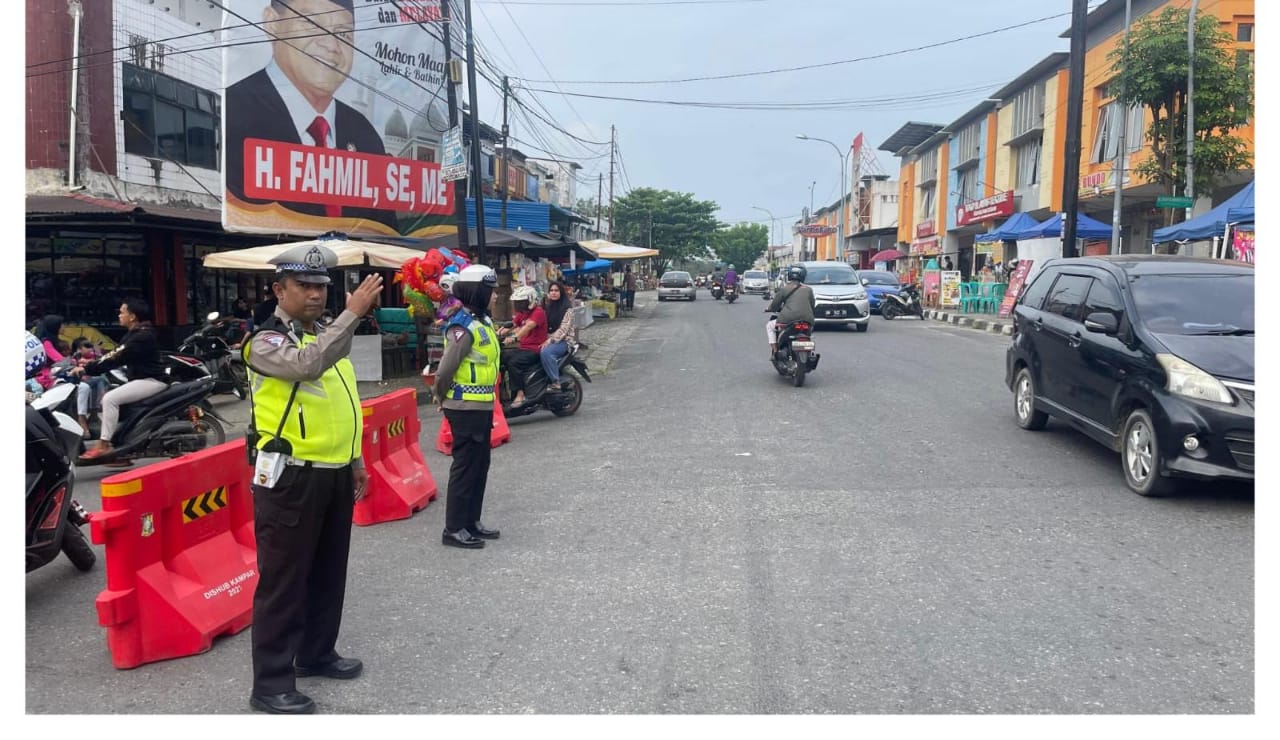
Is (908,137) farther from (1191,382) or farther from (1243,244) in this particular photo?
(1191,382)

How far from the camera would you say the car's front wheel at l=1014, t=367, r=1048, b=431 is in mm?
8617

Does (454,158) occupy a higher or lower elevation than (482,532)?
higher

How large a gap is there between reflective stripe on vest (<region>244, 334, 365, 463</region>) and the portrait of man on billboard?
1217cm

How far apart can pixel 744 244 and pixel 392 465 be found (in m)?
108

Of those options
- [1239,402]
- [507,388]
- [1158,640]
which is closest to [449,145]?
[507,388]

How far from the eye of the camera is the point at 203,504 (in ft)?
14.7

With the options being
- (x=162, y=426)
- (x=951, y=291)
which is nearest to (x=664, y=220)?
(x=951, y=291)

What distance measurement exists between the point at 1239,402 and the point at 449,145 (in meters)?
10.1

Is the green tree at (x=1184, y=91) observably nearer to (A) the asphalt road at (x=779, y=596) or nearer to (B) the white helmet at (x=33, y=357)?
(A) the asphalt road at (x=779, y=596)

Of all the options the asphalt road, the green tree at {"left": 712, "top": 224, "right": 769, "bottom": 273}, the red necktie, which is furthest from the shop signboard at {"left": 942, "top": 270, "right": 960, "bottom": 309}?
the green tree at {"left": 712, "top": 224, "right": 769, "bottom": 273}

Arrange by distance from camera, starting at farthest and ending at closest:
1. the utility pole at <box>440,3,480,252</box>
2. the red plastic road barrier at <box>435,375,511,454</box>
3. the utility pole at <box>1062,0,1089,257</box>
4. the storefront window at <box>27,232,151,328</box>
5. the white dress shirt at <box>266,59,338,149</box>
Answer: the utility pole at <box>1062,0,1089,257</box> → the storefront window at <box>27,232,151,328</box> → the white dress shirt at <box>266,59,338,149</box> → the utility pole at <box>440,3,480,252</box> → the red plastic road barrier at <box>435,375,511,454</box>

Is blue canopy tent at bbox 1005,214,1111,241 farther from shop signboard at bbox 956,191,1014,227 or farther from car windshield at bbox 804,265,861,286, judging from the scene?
shop signboard at bbox 956,191,1014,227

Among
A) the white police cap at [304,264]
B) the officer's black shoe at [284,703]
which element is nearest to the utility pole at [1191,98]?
the white police cap at [304,264]
